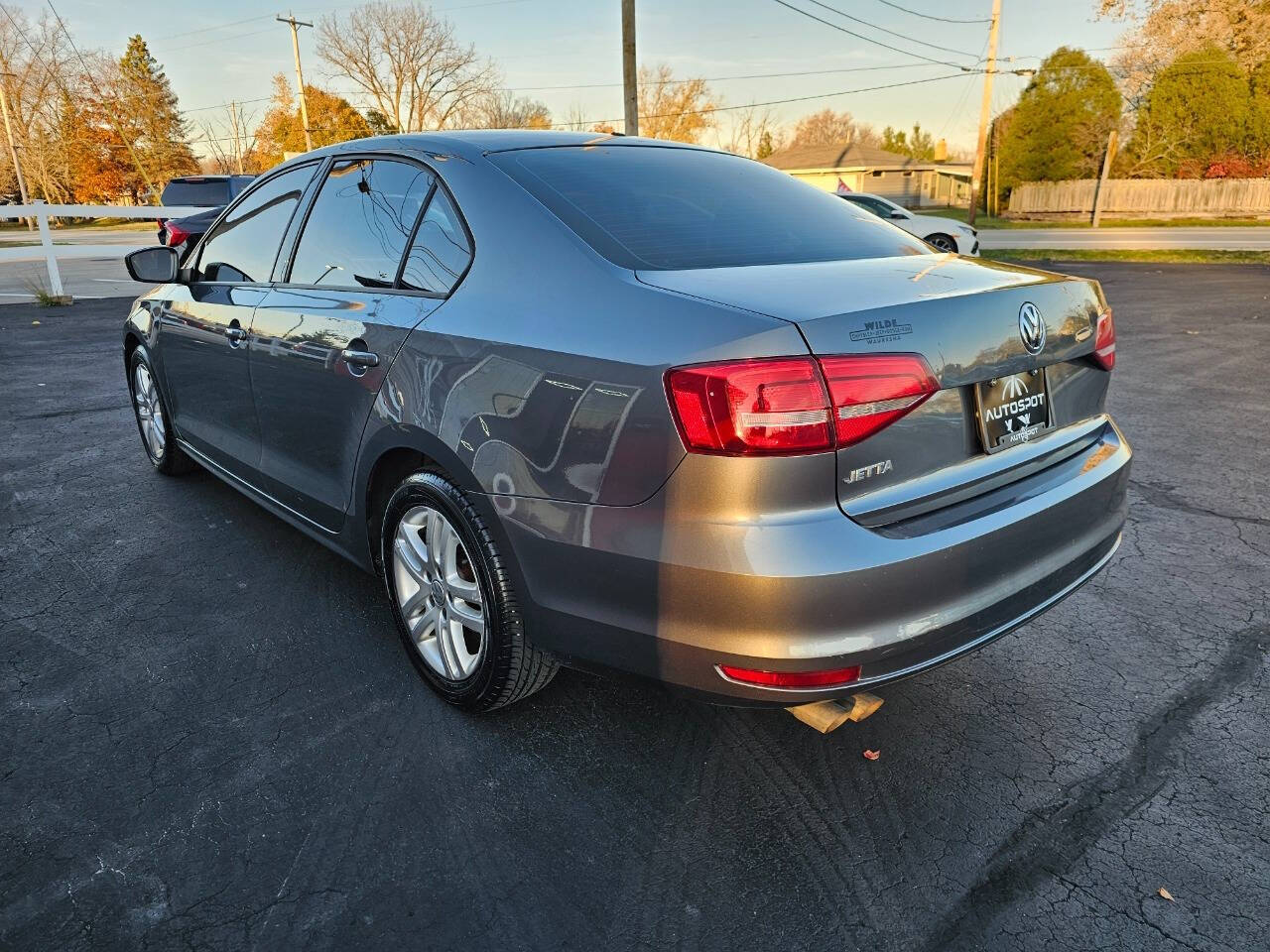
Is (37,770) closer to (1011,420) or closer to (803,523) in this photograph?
(803,523)

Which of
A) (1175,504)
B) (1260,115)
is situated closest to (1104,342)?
(1175,504)

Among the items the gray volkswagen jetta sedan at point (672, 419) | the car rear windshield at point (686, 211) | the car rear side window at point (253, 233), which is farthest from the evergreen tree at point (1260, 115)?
the car rear side window at point (253, 233)

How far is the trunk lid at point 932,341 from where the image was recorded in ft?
6.39

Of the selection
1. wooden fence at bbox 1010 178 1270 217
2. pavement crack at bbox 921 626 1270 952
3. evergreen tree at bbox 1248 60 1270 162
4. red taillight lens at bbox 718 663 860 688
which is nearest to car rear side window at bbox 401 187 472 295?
red taillight lens at bbox 718 663 860 688

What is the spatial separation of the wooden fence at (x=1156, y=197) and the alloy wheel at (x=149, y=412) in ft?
133

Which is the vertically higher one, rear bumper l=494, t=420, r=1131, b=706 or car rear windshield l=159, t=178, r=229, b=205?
car rear windshield l=159, t=178, r=229, b=205

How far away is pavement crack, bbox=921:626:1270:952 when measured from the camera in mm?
1956

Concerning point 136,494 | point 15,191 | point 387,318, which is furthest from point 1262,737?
point 15,191

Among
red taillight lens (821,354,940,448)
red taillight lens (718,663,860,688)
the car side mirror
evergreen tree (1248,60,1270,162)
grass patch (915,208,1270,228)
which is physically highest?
evergreen tree (1248,60,1270,162)

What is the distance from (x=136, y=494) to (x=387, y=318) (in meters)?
2.92

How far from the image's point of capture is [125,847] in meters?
2.16

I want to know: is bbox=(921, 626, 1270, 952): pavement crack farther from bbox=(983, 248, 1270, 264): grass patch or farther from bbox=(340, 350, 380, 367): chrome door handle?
bbox=(983, 248, 1270, 264): grass patch

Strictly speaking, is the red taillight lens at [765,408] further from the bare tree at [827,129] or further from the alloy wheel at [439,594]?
the bare tree at [827,129]

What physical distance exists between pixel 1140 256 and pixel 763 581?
74.9ft
